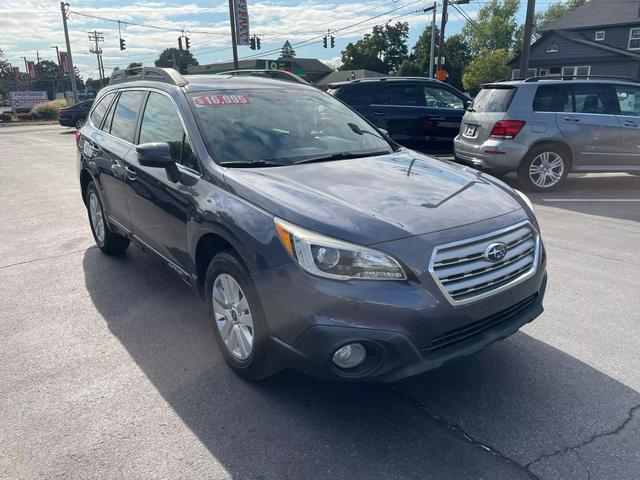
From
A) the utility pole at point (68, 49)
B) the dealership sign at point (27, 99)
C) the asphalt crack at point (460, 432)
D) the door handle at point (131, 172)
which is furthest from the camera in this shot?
the dealership sign at point (27, 99)

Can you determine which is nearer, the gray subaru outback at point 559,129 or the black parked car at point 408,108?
the gray subaru outback at point 559,129

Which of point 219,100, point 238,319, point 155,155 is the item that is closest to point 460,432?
point 238,319

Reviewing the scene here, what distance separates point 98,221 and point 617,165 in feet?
25.8

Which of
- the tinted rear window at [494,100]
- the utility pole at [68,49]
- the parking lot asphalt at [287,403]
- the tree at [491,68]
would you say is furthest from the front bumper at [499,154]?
the tree at [491,68]

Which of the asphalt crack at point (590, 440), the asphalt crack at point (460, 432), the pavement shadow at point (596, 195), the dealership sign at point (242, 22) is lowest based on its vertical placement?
the pavement shadow at point (596, 195)

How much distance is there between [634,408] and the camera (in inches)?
108

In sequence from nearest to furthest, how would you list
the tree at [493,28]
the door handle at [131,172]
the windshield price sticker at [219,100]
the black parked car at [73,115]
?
the windshield price sticker at [219,100] < the door handle at [131,172] < the black parked car at [73,115] < the tree at [493,28]

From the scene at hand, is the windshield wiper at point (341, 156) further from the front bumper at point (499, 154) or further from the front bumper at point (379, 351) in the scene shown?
the front bumper at point (499, 154)

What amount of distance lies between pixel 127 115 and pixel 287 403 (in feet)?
9.90

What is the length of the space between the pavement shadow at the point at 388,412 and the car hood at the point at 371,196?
0.99 meters

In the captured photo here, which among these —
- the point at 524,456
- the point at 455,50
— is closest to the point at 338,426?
the point at 524,456

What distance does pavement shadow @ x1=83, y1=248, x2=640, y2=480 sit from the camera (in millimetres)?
2396

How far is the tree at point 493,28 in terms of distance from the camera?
7000cm

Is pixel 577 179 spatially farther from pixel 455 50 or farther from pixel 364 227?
pixel 455 50
